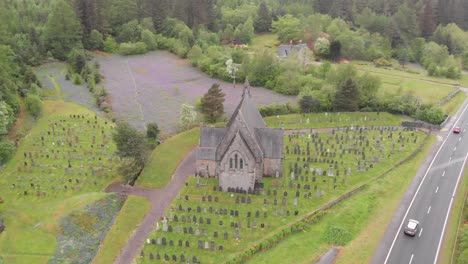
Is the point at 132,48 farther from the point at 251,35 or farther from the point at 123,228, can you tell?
the point at 123,228

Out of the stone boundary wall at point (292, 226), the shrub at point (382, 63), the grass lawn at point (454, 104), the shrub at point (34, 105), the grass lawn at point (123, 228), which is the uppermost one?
the shrub at point (382, 63)

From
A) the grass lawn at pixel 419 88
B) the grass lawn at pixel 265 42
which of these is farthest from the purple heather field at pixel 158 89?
the grass lawn at pixel 265 42

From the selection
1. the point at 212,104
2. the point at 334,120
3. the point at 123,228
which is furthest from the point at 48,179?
the point at 334,120

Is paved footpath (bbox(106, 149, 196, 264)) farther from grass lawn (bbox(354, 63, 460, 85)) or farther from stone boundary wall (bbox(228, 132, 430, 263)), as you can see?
grass lawn (bbox(354, 63, 460, 85))

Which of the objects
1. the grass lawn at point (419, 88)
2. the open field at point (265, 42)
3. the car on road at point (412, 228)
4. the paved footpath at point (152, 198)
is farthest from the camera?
the open field at point (265, 42)

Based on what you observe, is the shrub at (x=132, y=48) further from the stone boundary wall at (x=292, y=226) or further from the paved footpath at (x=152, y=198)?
the stone boundary wall at (x=292, y=226)

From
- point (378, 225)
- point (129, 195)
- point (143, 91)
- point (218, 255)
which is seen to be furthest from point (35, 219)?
point (143, 91)
